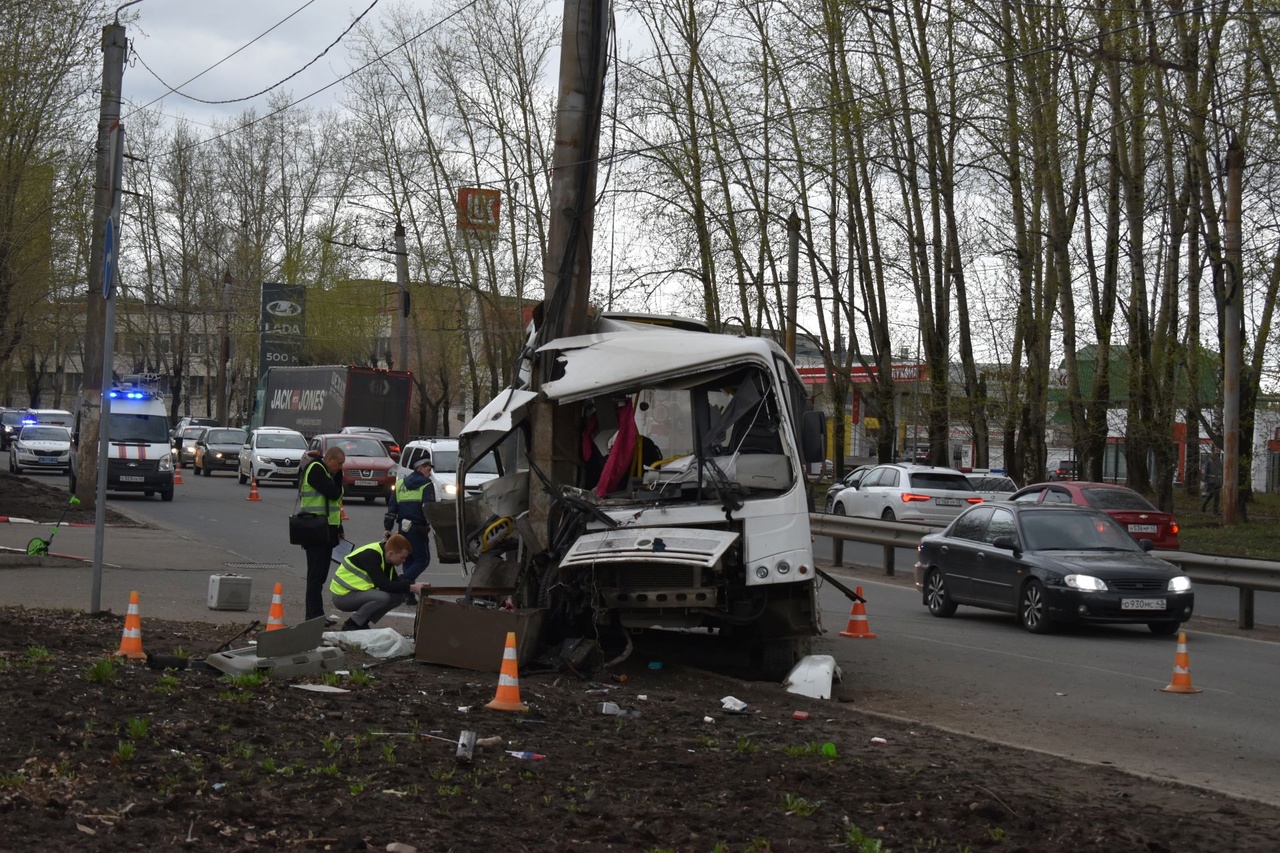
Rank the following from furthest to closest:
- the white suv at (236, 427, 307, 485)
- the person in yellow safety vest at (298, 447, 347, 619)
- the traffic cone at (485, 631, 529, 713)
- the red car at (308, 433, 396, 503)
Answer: the white suv at (236, 427, 307, 485) < the red car at (308, 433, 396, 503) < the person in yellow safety vest at (298, 447, 347, 619) < the traffic cone at (485, 631, 529, 713)

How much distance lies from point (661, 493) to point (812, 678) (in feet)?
5.84

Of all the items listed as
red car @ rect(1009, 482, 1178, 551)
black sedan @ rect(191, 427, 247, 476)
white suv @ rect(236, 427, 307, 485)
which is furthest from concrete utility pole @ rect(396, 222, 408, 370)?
red car @ rect(1009, 482, 1178, 551)

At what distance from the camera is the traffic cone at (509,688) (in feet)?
27.6

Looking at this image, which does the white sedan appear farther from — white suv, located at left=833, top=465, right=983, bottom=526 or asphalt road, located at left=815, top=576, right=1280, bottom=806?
asphalt road, located at left=815, top=576, right=1280, bottom=806

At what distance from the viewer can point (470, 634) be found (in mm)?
10125

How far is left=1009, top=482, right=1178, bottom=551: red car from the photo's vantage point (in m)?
24.1

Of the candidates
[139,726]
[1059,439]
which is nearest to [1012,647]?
[139,726]

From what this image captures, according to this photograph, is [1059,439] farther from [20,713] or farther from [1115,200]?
[20,713]

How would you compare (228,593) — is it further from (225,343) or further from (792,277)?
(225,343)

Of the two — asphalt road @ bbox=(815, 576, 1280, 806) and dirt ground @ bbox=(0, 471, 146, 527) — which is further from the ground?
dirt ground @ bbox=(0, 471, 146, 527)

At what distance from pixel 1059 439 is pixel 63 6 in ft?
91.6

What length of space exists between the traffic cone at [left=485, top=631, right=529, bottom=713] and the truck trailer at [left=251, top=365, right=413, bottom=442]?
39800mm

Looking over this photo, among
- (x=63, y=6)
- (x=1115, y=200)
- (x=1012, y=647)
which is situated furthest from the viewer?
(x=1115, y=200)

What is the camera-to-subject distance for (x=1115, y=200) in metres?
32.2
